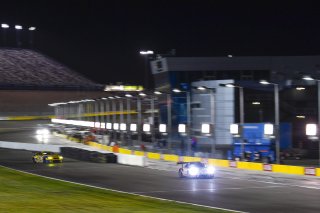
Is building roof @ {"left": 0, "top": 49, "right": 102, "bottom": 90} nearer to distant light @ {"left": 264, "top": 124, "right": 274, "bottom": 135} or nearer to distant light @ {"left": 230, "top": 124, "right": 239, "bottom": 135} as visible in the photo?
distant light @ {"left": 230, "top": 124, "right": 239, "bottom": 135}

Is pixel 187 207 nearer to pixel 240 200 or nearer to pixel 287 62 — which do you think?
pixel 240 200

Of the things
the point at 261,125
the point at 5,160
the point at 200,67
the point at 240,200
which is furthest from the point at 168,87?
the point at 240,200

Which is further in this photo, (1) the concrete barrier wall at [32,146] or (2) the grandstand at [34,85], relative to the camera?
(2) the grandstand at [34,85]

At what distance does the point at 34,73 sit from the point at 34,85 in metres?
8.43

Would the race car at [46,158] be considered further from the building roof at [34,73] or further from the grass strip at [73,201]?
the building roof at [34,73]

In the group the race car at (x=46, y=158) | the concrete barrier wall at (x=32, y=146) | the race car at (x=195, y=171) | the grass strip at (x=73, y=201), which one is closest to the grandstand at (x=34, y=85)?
the concrete barrier wall at (x=32, y=146)

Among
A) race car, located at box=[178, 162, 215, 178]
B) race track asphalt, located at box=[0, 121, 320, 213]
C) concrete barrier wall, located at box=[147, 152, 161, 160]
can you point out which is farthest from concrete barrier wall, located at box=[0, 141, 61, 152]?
race car, located at box=[178, 162, 215, 178]

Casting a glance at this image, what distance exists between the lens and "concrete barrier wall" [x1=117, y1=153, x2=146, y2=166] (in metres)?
55.4

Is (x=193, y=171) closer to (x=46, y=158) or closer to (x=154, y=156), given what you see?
(x=46, y=158)

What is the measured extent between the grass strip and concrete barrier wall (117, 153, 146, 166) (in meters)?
23.0

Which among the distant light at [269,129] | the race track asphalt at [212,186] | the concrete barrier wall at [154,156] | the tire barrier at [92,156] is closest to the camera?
the race track asphalt at [212,186]

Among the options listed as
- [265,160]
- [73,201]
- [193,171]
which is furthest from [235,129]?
[73,201]

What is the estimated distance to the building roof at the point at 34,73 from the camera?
480 feet

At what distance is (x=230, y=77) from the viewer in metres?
103
